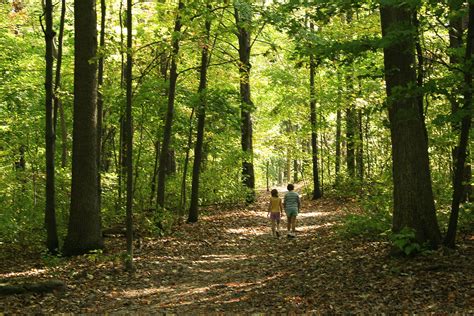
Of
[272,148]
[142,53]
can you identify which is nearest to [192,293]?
[142,53]

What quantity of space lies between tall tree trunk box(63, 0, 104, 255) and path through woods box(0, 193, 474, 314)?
27.9 inches

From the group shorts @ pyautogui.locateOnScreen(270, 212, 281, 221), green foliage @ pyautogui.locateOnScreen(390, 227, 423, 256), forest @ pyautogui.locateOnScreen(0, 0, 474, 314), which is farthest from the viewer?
shorts @ pyautogui.locateOnScreen(270, 212, 281, 221)

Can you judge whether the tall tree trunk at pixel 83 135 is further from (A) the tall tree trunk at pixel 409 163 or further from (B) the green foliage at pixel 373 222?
(A) the tall tree trunk at pixel 409 163

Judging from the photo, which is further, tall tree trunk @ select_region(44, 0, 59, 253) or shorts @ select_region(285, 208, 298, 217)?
shorts @ select_region(285, 208, 298, 217)

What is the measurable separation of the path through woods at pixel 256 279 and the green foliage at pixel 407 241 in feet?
0.71

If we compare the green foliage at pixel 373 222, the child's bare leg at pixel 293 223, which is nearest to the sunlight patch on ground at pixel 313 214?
the child's bare leg at pixel 293 223

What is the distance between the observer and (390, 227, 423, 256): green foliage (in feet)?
26.7

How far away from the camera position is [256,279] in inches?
357

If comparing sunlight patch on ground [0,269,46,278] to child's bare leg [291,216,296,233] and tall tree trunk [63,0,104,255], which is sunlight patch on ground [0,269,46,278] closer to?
tall tree trunk [63,0,104,255]

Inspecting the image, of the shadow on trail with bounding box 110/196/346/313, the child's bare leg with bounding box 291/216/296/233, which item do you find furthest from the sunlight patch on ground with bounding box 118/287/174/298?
the child's bare leg with bounding box 291/216/296/233

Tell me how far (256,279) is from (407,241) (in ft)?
9.78

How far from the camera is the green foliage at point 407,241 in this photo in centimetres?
813

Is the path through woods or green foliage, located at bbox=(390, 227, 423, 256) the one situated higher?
green foliage, located at bbox=(390, 227, 423, 256)

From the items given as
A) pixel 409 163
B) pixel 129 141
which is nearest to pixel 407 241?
pixel 409 163
